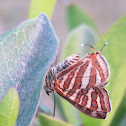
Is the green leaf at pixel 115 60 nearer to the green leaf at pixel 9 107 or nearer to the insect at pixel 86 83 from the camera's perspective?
the insect at pixel 86 83

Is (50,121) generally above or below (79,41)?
below

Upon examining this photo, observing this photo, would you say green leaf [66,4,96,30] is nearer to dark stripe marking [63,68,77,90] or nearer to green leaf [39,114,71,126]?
dark stripe marking [63,68,77,90]

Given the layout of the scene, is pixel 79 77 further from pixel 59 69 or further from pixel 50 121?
pixel 50 121

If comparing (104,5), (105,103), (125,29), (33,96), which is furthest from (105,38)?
(104,5)

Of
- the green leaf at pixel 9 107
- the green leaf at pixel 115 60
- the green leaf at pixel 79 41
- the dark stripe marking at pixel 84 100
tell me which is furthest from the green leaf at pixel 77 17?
the green leaf at pixel 9 107

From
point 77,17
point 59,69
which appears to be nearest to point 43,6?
point 59,69

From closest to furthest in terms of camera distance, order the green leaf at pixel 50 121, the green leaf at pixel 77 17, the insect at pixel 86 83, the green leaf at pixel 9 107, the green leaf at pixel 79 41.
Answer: the green leaf at pixel 9 107 < the green leaf at pixel 50 121 < the insect at pixel 86 83 < the green leaf at pixel 79 41 < the green leaf at pixel 77 17

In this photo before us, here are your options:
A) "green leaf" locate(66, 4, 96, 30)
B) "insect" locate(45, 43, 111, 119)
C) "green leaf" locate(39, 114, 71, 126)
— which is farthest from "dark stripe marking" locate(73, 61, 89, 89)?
"green leaf" locate(66, 4, 96, 30)
